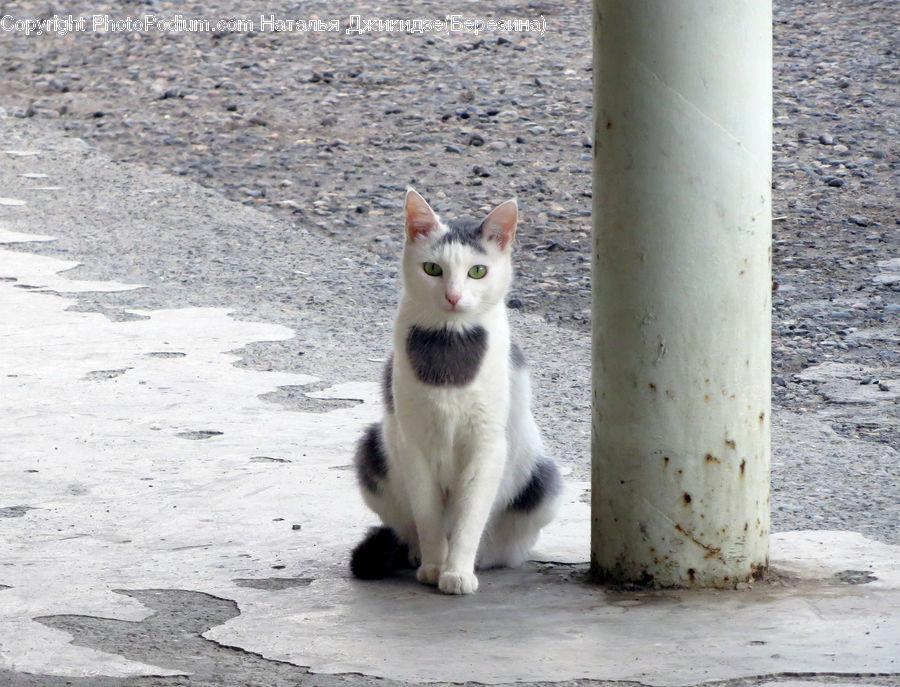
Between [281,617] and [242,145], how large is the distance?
677 centimetres

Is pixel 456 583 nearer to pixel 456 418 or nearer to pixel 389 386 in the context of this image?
pixel 456 418

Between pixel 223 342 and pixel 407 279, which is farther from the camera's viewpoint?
pixel 223 342

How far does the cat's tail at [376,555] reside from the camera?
3.19m

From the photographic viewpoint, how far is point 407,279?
10.5ft

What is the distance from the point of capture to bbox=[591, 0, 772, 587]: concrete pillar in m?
2.83

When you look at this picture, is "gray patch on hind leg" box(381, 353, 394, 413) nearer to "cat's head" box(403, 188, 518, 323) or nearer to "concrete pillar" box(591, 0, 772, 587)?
"cat's head" box(403, 188, 518, 323)

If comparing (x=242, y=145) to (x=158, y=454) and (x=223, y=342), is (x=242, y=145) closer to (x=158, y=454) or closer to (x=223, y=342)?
(x=223, y=342)

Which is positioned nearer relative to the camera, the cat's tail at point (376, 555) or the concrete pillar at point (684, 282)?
the concrete pillar at point (684, 282)

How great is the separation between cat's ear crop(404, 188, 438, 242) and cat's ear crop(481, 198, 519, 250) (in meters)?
0.13

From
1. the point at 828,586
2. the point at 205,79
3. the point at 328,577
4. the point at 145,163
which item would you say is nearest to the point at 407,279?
the point at 328,577

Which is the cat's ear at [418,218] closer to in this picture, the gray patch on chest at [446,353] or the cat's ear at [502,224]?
the cat's ear at [502,224]

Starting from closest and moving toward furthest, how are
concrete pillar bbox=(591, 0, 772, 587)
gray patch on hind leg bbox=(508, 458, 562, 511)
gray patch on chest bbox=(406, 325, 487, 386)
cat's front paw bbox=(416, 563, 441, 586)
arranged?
concrete pillar bbox=(591, 0, 772, 587) → gray patch on chest bbox=(406, 325, 487, 386) → cat's front paw bbox=(416, 563, 441, 586) → gray patch on hind leg bbox=(508, 458, 562, 511)

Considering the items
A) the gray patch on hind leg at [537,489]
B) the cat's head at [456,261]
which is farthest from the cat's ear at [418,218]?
the gray patch on hind leg at [537,489]

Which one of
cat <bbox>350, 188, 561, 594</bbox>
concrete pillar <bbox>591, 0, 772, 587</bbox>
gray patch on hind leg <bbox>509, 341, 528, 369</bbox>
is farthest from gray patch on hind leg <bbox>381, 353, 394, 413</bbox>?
concrete pillar <bbox>591, 0, 772, 587</bbox>
